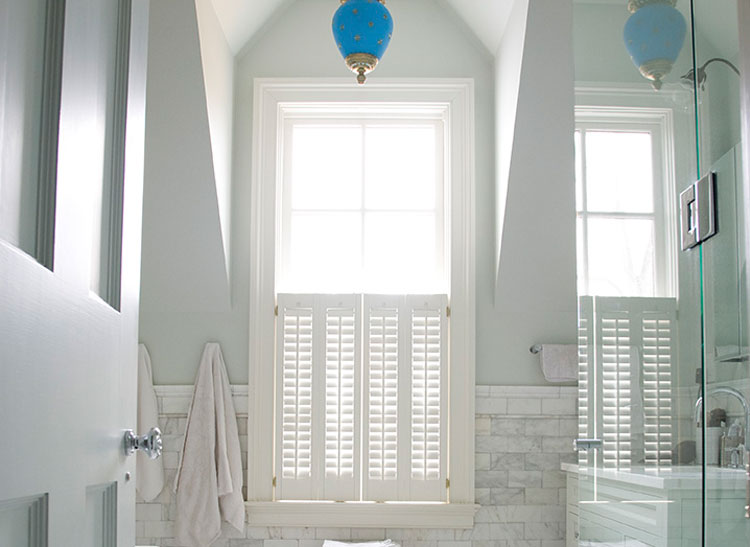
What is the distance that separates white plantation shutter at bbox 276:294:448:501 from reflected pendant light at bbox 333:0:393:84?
1.49m

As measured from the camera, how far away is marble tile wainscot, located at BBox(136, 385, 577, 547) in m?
4.25

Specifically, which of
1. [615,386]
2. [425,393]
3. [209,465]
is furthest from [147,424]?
[615,386]

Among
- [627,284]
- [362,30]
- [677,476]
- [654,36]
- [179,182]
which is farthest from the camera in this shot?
[179,182]

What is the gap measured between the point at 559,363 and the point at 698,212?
3021mm

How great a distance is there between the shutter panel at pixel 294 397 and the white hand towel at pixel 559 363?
1116 millimetres

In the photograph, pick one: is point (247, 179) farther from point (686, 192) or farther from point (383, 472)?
point (686, 192)

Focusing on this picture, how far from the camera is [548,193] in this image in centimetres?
405

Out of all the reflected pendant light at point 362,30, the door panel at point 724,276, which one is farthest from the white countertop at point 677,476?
the reflected pendant light at point 362,30

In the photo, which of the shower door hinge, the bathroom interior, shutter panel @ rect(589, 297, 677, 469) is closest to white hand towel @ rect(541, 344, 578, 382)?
the bathroom interior

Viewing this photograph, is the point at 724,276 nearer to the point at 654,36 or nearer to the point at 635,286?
the point at 635,286

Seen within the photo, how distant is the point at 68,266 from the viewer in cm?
119

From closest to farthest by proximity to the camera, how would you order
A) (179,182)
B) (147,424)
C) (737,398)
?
(737,398)
(179,182)
(147,424)

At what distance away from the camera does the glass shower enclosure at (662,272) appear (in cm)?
121

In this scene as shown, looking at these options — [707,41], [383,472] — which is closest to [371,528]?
[383,472]
